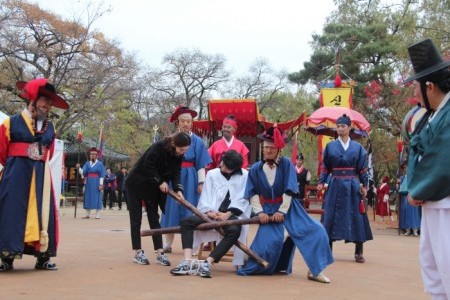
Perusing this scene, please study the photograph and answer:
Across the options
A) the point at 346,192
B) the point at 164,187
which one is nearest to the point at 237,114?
the point at 346,192

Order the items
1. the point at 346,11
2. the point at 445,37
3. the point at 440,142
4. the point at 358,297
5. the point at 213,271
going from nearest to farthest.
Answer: the point at 440,142 → the point at 358,297 → the point at 213,271 → the point at 445,37 → the point at 346,11

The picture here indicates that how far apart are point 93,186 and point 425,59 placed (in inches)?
541

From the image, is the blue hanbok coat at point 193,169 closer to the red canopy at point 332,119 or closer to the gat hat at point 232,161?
the gat hat at point 232,161

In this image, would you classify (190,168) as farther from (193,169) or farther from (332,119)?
(332,119)

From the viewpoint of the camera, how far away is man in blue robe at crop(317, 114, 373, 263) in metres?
7.54

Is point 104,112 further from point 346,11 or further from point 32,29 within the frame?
point 346,11

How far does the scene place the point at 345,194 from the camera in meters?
7.64

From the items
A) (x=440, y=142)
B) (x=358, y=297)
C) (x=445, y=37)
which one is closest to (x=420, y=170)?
(x=440, y=142)

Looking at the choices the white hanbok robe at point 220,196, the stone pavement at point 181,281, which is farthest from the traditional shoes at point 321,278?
the white hanbok robe at point 220,196

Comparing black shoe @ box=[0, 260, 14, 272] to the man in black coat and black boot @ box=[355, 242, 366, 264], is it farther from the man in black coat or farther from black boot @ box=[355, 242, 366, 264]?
black boot @ box=[355, 242, 366, 264]

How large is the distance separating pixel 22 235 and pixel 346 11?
24.6 metres

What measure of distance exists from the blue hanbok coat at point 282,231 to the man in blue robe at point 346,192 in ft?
5.29

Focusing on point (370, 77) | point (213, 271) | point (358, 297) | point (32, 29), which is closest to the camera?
point (358, 297)

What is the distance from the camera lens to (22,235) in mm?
5742
